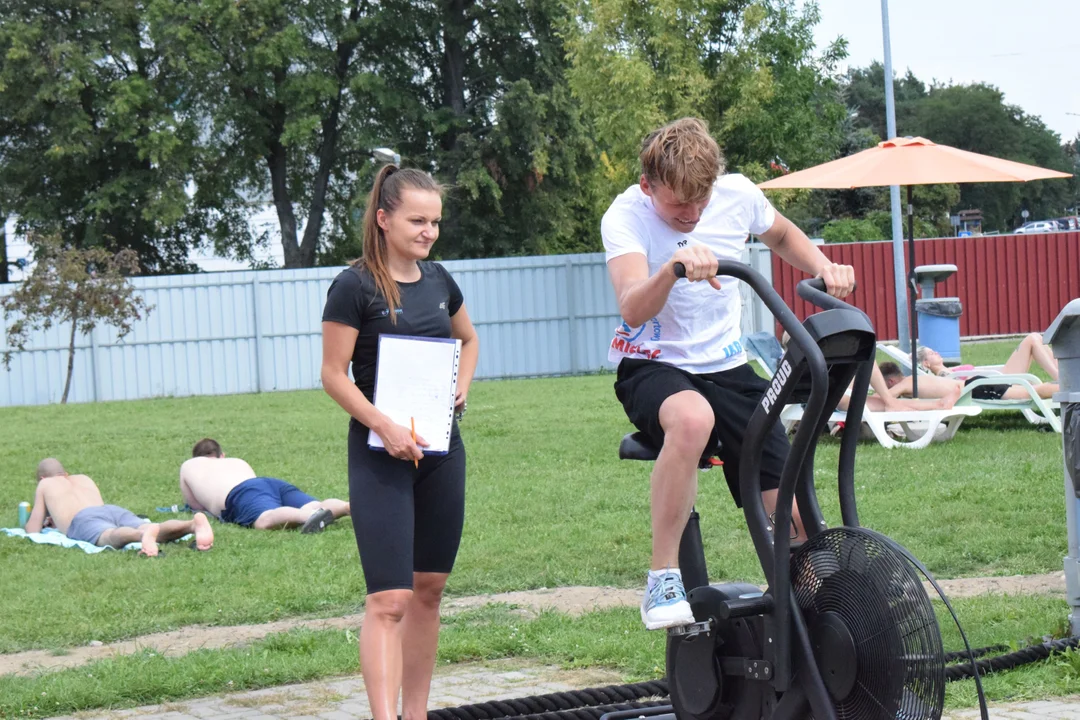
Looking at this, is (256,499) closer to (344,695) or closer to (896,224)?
(344,695)

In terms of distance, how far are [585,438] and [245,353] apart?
47.1 ft

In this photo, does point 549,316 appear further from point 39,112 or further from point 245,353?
point 39,112

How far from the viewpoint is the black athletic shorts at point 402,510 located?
13.7ft

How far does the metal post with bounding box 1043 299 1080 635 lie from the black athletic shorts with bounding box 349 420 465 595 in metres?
2.50

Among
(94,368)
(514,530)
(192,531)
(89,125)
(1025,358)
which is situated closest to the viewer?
(514,530)

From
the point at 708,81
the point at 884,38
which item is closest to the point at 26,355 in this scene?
the point at 708,81

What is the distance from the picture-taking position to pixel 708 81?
26391mm

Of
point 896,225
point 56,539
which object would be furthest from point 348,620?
point 896,225

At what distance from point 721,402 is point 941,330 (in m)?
13.9

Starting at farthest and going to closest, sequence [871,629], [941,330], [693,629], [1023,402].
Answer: [941,330], [1023,402], [693,629], [871,629]

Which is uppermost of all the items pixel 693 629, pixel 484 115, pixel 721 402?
pixel 484 115

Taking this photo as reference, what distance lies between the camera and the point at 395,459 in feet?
14.0

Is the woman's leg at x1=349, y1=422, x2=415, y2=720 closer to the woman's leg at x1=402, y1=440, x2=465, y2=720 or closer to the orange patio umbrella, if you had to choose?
the woman's leg at x1=402, y1=440, x2=465, y2=720

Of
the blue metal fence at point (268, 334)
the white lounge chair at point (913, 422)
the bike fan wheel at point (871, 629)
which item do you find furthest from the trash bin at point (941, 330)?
the bike fan wheel at point (871, 629)
